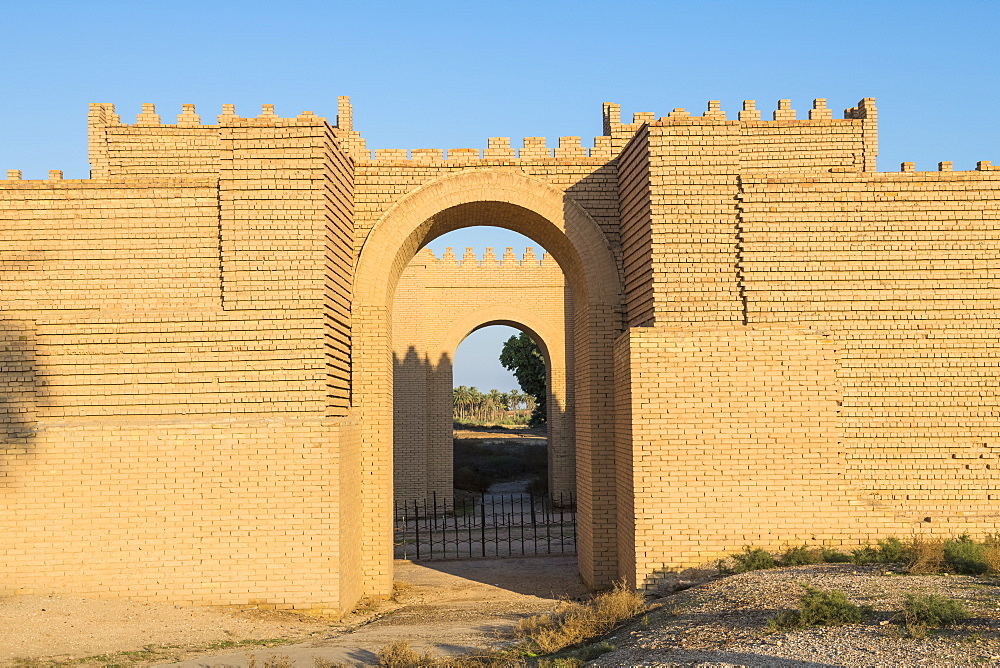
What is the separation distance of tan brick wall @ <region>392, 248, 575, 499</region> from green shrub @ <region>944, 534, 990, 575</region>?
13.6 metres

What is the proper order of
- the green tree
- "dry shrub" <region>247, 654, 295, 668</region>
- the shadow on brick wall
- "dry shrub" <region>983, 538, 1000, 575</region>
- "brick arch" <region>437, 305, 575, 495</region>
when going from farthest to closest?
the green tree, "brick arch" <region>437, 305, 575, 495</region>, the shadow on brick wall, "dry shrub" <region>983, 538, 1000, 575</region>, "dry shrub" <region>247, 654, 295, 668</region>

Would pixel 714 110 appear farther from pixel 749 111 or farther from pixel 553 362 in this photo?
pixel 553 362

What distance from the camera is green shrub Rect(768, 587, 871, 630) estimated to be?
610 cm

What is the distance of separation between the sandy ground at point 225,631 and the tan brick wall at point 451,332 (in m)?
10.3

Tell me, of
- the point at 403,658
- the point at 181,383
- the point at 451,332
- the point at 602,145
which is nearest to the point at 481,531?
the point at 451,332

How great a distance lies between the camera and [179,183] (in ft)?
29.9

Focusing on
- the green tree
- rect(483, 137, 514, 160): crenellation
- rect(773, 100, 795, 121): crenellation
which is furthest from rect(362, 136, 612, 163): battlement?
the green tree

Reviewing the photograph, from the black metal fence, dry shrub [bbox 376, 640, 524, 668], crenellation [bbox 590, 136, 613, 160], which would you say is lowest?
the black metal fence

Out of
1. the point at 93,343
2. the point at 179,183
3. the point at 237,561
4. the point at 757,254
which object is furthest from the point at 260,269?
the point at 757,254

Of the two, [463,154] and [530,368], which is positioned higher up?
[463,154]

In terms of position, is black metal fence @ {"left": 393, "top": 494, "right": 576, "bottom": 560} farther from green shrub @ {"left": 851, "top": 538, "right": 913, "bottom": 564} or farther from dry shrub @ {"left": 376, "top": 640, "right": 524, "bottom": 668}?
dry shrub @ {"left": 376, "top": 640, "right": 524, "bottom": 668}

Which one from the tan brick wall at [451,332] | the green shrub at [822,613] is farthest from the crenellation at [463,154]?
the tan brick wall at [451,332]

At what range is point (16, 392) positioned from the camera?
8867 millimetres

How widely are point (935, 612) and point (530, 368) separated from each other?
32.3m
